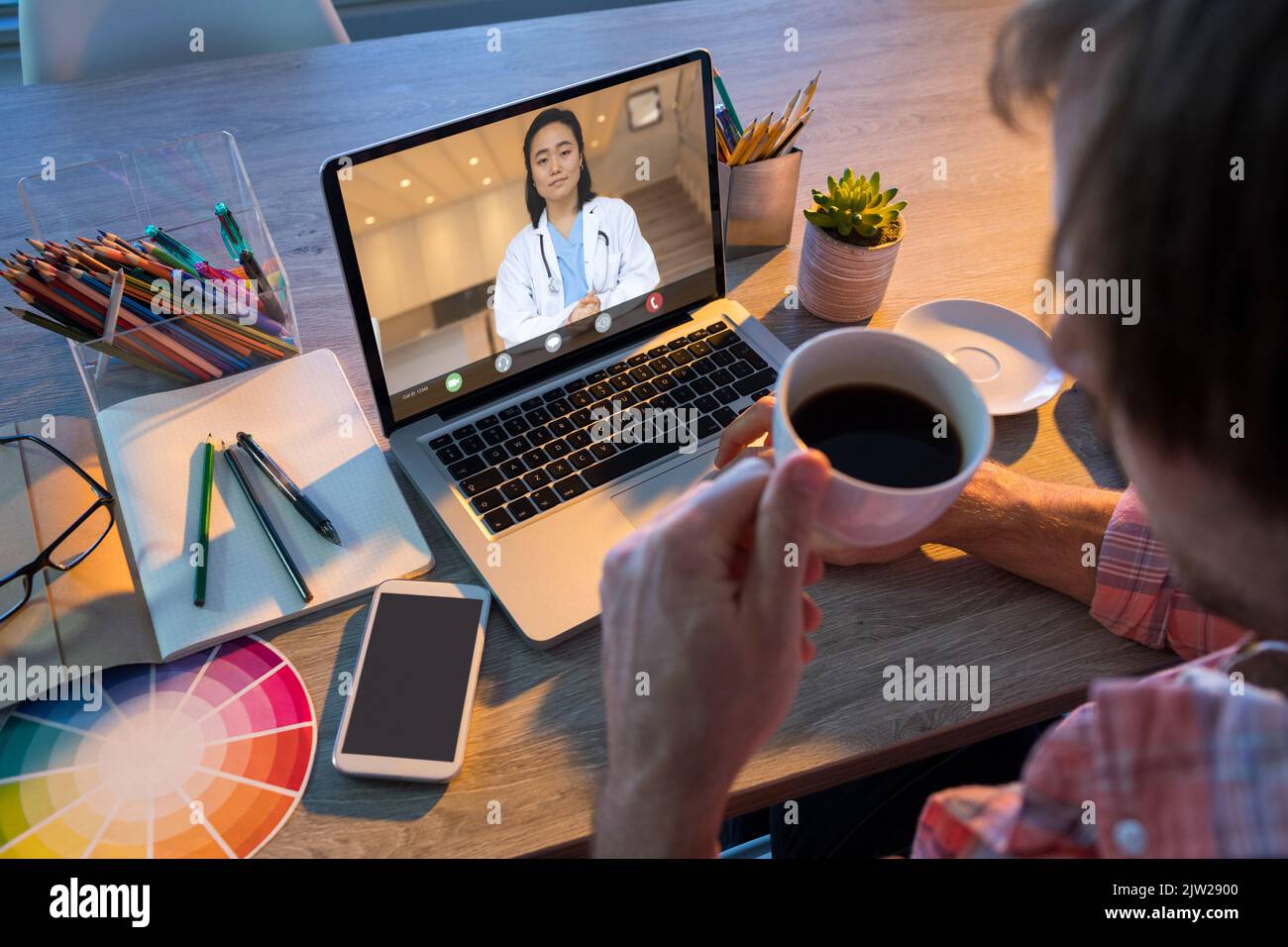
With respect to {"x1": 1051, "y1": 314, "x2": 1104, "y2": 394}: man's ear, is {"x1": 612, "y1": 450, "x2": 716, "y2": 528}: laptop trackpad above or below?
below

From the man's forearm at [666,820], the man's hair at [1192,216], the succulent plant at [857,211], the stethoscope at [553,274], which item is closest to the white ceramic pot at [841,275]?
the succulent plant at [857,211]

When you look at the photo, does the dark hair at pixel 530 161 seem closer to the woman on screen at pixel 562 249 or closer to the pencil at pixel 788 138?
the woman on screen at pixel 562 249

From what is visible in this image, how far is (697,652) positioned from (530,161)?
0.54 meters

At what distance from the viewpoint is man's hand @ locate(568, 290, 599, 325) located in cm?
99

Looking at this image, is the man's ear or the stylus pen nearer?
the man's ear

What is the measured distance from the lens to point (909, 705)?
0.81 metres

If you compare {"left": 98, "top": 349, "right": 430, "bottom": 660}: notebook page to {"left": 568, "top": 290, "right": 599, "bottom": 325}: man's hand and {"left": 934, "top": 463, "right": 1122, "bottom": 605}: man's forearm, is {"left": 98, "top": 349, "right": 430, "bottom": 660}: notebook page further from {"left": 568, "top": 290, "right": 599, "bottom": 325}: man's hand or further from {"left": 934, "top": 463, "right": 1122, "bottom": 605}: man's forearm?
{"left": 934, "top": 463, "right": 1122, "bottom": 605}: man's forearm

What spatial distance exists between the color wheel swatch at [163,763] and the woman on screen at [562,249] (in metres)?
0.42

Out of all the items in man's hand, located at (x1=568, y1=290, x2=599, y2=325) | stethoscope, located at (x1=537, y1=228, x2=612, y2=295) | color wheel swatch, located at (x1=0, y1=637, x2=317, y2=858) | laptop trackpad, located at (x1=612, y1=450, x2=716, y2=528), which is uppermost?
stethoscope, located at (x1=537, y1=228, x2=612, y2=295)

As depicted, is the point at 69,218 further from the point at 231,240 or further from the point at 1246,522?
the point at 1246,522

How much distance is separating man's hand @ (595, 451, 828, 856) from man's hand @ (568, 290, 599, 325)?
0.41m

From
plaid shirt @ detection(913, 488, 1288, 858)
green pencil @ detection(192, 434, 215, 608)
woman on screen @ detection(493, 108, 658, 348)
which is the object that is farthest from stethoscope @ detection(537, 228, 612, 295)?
plaid shirt @ detection(913, 488, 1288, 858)

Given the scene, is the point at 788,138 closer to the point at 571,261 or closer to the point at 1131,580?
the point at 571,261
